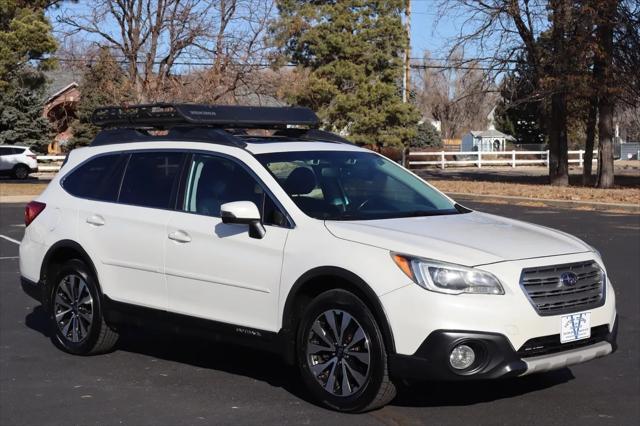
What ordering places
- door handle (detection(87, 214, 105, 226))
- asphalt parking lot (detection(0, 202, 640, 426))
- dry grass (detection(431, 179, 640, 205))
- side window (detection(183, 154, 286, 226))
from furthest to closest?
1. dry grass (detection(431, 179, 640, 205))
2. door handle (detection(87, 214, 105, 226))
3. side window (detection(183, 154, 286, 226))
4. asphalt parking lot (detection(0, 202, 640, 426))

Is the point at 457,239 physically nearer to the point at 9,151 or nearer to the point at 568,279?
the point at 568,279

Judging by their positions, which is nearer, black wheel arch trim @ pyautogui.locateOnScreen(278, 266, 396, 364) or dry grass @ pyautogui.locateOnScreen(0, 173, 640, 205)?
black wheel arch trim @ pyautogui.locateOnScreen(278, 266, 396, 364)

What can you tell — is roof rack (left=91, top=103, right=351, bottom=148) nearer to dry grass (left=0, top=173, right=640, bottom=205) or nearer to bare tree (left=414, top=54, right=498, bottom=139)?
dry grass (left=0, top=173, right=640, bottom=205)

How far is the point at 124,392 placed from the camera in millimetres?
6430

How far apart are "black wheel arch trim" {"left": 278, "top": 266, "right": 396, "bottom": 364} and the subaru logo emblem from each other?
1.08 meters

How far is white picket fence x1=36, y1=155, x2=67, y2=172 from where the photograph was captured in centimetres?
4678

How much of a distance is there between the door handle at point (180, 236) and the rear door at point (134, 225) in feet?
0.33

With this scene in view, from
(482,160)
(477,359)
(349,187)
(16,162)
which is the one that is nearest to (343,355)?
(477,359)

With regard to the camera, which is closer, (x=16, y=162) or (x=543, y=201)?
(x=543, y=201)

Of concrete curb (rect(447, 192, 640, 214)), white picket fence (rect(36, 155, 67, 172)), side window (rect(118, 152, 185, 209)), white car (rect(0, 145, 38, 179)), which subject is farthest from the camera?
white picket fence (rect(36, 155, 67, 172))

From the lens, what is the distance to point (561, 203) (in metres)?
24.7

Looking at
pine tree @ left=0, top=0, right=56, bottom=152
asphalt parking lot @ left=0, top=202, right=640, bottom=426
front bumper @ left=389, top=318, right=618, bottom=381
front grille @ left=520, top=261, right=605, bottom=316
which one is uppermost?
pine tree @ left=0, top=0, right=56, bottom=152

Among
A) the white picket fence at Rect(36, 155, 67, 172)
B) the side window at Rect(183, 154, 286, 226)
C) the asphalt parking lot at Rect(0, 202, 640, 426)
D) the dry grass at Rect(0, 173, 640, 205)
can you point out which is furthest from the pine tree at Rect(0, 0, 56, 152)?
the side window at Rect(183, 154, 286, 226)

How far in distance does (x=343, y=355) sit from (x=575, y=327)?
1394mm
